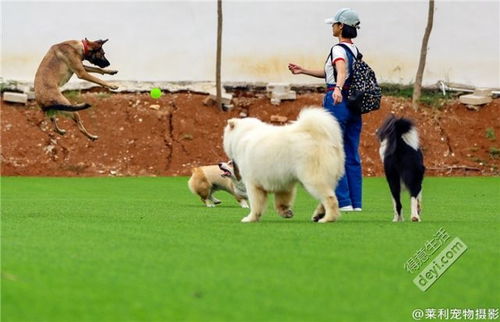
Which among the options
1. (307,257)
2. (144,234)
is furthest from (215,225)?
(307,257)

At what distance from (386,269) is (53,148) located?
Result: 1775 centimetres

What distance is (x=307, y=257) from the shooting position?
29.0 feet

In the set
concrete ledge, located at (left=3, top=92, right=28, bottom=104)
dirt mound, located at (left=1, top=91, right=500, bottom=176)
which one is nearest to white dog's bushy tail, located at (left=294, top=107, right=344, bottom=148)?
dirt mound, located at (left=1, top=91, right=500, bottom=176)

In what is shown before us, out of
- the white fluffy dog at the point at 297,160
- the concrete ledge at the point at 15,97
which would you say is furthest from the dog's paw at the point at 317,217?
the concrete ledge at the point at 15,97

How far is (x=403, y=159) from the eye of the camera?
1238 centimetres

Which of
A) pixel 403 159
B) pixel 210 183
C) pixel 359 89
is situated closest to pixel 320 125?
pixel 403 159

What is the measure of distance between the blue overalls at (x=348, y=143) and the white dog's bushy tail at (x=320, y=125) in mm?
1795

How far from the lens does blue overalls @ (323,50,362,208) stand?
13633 mm

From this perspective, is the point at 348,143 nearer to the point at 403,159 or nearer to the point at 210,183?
the point at 403,159

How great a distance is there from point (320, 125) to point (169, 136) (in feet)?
46.9

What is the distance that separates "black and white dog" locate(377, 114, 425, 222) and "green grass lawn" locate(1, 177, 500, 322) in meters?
0.32

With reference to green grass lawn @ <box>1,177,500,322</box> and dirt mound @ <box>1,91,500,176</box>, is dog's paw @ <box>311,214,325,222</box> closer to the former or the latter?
green grass lawn @ <box>1,177,500,322</box>

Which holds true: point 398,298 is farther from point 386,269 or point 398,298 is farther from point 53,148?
point 53,148

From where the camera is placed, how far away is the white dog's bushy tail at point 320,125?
38.3 ft
